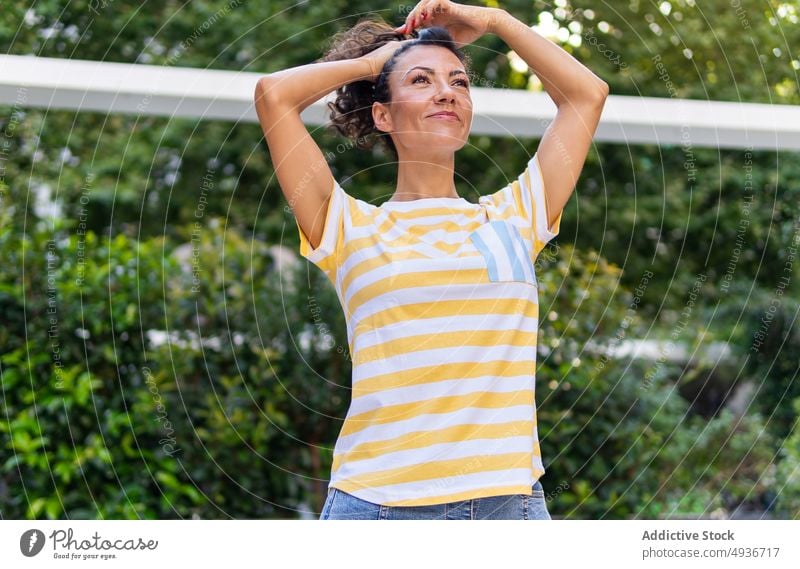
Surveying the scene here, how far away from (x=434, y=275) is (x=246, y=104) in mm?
1686

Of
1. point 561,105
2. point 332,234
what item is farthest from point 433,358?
point 561,105

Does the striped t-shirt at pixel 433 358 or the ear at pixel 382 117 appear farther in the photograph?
the ear at pixel 382 117

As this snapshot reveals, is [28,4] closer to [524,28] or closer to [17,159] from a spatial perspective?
[17,159]

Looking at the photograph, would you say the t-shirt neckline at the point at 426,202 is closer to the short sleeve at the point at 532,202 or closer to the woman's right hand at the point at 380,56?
the short sleeve at the point at 532,202

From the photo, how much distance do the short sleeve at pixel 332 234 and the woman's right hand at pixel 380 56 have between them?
214 millimetres

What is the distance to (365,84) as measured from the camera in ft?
5.45

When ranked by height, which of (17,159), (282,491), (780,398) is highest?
(780,398)

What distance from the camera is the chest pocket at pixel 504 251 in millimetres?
1431

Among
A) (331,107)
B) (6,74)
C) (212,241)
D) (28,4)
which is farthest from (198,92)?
(28,4)

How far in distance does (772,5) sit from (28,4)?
370cm

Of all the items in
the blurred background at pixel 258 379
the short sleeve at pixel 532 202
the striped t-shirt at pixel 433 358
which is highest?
the short sleeve at pixel 532 202

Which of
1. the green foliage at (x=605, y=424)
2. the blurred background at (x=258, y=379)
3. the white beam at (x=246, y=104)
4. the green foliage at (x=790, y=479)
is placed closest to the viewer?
the white beam at (x=246, y=104)

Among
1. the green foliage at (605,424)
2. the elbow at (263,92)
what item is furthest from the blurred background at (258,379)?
the elbow at (263,92)
